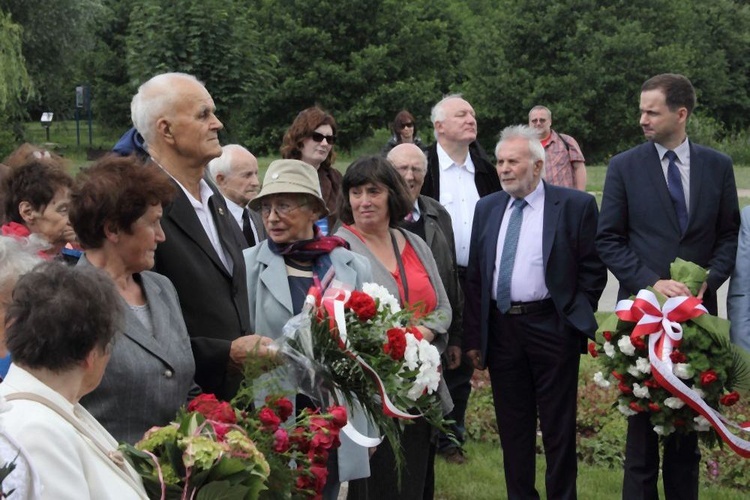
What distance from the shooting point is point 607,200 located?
677cm

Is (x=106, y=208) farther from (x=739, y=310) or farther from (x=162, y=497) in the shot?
(x=739, y=310)

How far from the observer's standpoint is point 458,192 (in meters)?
8.45

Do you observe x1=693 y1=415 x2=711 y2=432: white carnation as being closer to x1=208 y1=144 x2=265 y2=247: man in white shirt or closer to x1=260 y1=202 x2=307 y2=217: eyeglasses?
x1=260 y1=202 x2=307 y2=217: eyeglasses

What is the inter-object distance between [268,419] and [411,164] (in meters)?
3.83

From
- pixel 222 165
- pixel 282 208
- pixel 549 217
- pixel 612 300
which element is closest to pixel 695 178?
pixel 549 217

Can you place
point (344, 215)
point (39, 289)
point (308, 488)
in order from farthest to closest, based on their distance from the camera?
point (344, 215) < point (308, 488) < point (39, 289)

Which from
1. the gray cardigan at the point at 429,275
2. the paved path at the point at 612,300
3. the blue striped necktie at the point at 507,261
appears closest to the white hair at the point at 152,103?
the gray cardigan at the point at 429,275

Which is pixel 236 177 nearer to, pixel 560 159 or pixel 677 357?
pixel 677 357

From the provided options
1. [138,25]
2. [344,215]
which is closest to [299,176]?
[344,215]

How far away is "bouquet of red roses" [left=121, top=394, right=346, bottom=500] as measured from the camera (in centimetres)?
336

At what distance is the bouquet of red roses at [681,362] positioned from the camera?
19.7 ft

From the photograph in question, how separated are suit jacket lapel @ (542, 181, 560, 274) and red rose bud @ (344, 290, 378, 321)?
2217mm

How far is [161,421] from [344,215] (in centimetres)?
269

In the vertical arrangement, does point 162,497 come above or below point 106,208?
below
